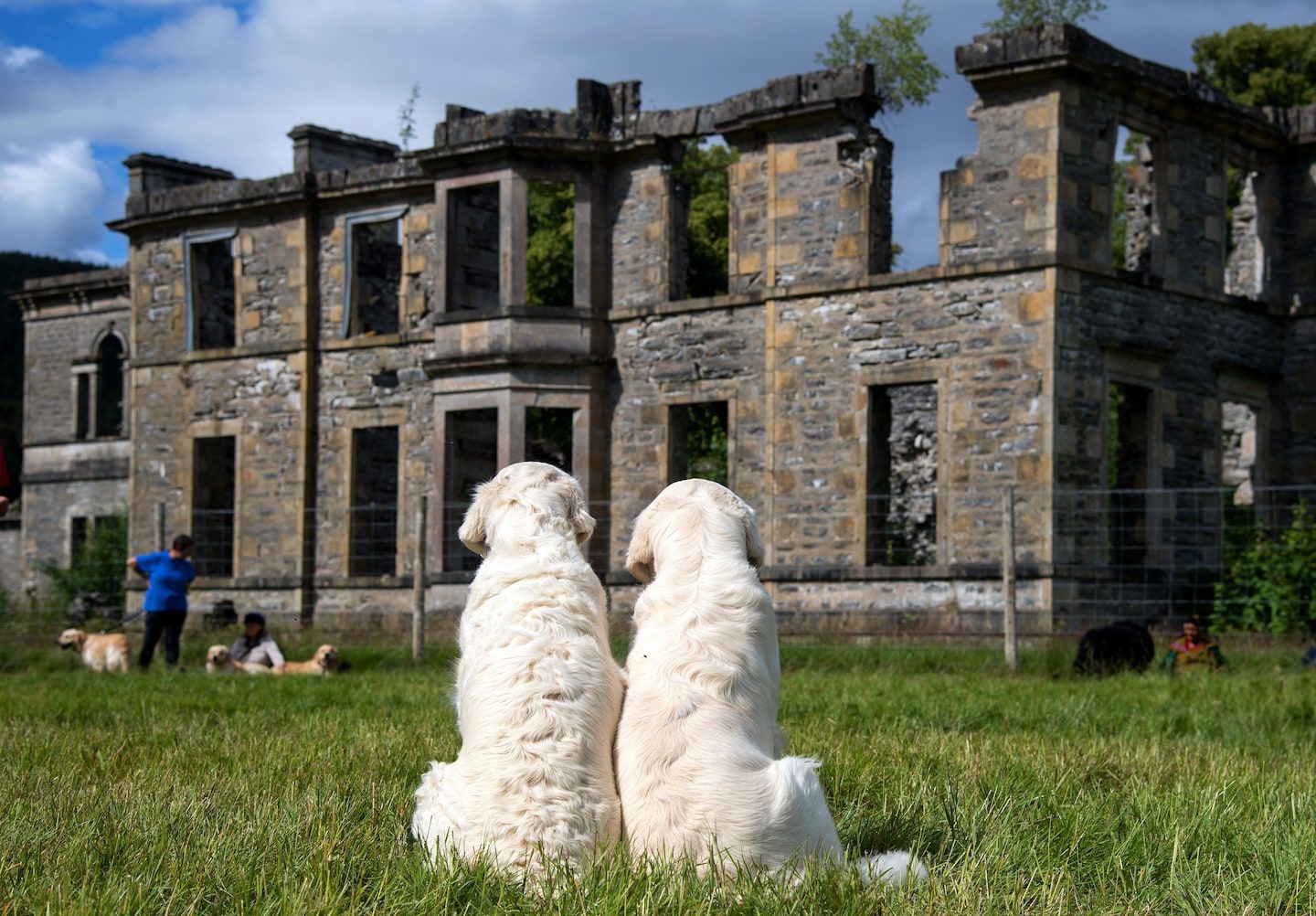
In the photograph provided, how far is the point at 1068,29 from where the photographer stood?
64.0 ft

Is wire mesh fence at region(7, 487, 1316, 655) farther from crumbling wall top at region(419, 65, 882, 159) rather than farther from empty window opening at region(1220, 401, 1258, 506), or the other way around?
crumbling wall top at region(419, 65, 882, 159)

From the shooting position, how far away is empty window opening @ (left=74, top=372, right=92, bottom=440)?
38781 millimetres

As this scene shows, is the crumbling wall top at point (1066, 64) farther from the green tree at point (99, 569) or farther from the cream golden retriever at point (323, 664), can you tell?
the green tree at point (99, 569)

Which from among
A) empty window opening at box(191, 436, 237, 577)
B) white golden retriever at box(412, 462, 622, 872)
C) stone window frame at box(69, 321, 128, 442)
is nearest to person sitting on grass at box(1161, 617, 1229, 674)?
white golden retriever at box(412, 462, 622, 872)

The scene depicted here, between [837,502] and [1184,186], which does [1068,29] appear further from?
[837,502]

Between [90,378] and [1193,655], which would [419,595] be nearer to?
[1193,655]

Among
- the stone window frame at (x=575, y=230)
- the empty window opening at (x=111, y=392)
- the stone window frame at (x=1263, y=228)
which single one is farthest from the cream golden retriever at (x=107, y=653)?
the empty window opening at (x=111, y=392)

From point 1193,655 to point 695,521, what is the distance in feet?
35.2

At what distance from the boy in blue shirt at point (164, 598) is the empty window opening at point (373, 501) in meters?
6.64

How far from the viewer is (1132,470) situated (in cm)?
2112

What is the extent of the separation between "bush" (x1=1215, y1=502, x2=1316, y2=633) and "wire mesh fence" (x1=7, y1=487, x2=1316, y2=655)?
0.9 inches

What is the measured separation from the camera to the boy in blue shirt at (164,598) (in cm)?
1670

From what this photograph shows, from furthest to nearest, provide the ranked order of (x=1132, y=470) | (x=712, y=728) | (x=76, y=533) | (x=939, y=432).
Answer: (x=76, y=533) → (x=1132, y=470) → (x=939, y=432) → (x=712, y=728)

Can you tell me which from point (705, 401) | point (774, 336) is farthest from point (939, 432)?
point (705, 401)
